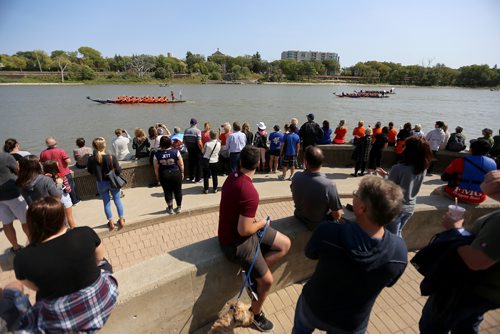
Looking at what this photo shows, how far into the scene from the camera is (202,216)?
21.1ft

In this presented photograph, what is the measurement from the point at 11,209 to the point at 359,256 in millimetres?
5075

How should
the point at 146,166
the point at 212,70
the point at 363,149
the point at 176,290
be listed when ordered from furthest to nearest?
the point at 212,70
the point at 363,149
the point at 146,166
the point at 176,290

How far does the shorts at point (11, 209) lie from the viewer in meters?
4.37

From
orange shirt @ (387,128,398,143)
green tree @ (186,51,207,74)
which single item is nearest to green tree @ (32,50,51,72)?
green tree @ (186,51,207,74)

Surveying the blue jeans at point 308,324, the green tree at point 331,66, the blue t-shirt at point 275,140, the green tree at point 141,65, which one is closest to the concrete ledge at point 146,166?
the blue t-shirt at point 275,140

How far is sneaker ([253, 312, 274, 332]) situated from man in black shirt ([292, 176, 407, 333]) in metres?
1.05

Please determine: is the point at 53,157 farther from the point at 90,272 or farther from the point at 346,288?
the point at 346,288

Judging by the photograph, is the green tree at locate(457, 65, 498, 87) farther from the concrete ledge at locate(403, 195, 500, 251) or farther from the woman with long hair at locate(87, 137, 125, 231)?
the woman with long hair at locate(87, 137, 125, 231)

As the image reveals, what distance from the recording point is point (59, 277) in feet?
5.84

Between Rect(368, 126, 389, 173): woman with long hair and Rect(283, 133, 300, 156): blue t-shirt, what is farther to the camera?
Rect(368, 126, 389, 173): woman with long hair

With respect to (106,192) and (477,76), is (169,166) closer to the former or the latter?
(106,192)

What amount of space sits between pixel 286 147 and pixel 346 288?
6301mm

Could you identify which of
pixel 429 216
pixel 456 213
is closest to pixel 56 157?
pixel 456 213

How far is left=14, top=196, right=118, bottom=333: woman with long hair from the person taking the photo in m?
1.77
